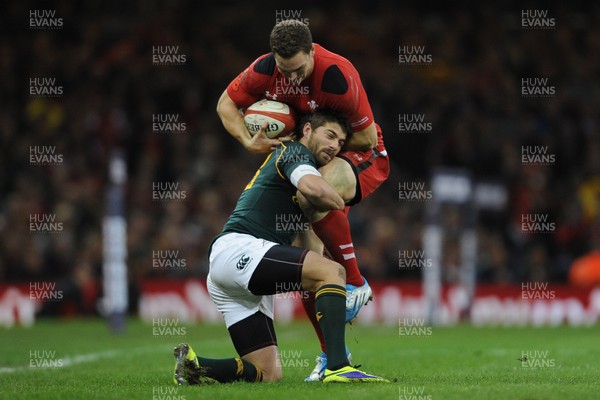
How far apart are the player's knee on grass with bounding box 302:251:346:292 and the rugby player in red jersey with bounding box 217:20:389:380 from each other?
62 cm

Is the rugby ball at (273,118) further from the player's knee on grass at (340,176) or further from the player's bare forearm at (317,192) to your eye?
the player's bare forearm at (317,192)

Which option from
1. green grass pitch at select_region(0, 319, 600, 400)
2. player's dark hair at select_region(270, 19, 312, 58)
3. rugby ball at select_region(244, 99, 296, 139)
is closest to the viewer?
green grass pitch at select_region(0, 319, 600, 400)

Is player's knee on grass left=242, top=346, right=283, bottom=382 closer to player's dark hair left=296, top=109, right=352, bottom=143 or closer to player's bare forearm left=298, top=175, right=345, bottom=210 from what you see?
player's bare forearm left=298, top=175, right=345, bottom=210

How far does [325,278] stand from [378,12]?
1908 cm

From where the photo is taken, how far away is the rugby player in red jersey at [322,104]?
8375mm

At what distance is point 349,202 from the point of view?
9.00 meters

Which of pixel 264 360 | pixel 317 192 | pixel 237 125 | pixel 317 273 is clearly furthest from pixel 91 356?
pixel 317 192

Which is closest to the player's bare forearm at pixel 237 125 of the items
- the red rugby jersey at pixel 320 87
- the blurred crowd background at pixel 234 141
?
the red rugby jersey at pixel 320 87

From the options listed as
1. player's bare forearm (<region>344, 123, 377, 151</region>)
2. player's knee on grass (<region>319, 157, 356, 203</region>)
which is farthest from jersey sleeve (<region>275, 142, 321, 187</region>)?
player's bare forearm (<region>344, 123, 377, 151</region>)

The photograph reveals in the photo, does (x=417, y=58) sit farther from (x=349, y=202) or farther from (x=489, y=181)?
(x=349, y=202)

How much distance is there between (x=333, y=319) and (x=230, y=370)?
101 cm

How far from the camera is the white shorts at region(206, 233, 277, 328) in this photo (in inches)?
310

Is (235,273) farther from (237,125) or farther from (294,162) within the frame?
(237,125)

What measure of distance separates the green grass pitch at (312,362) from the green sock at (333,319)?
0.69ft
